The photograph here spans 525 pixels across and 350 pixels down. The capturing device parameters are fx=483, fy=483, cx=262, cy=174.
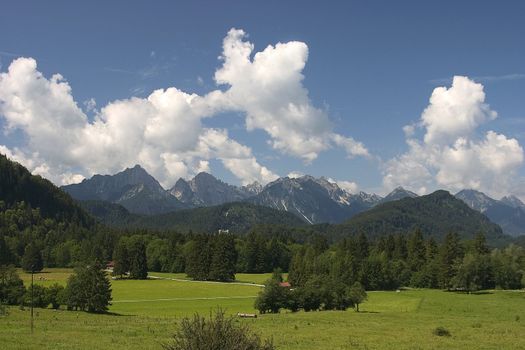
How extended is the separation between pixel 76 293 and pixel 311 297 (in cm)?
3572

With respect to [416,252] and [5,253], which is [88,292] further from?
[5,253]

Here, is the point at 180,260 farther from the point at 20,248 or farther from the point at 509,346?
the point at 509,346

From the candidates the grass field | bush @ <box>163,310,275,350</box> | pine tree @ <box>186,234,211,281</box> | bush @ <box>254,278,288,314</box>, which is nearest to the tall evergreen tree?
pine tree @ <box>186,234,211,281</box>

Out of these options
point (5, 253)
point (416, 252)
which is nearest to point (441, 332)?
point (416, 252)

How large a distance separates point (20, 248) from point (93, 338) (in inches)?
6872

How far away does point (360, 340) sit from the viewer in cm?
4269

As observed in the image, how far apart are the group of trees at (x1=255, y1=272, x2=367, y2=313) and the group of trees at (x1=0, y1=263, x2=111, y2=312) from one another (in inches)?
918

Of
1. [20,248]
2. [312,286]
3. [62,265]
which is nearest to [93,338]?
[312,286]

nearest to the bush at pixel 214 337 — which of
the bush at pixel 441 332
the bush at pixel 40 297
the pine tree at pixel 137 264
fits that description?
the bush at pixel 441 332

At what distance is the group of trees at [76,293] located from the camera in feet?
231

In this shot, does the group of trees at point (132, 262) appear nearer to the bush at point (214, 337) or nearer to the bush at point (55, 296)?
the bush at point (55, 296)

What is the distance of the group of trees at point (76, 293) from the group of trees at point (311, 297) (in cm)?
2333

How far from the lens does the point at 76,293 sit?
7088 cm

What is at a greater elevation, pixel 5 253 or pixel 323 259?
pixel 5 253
